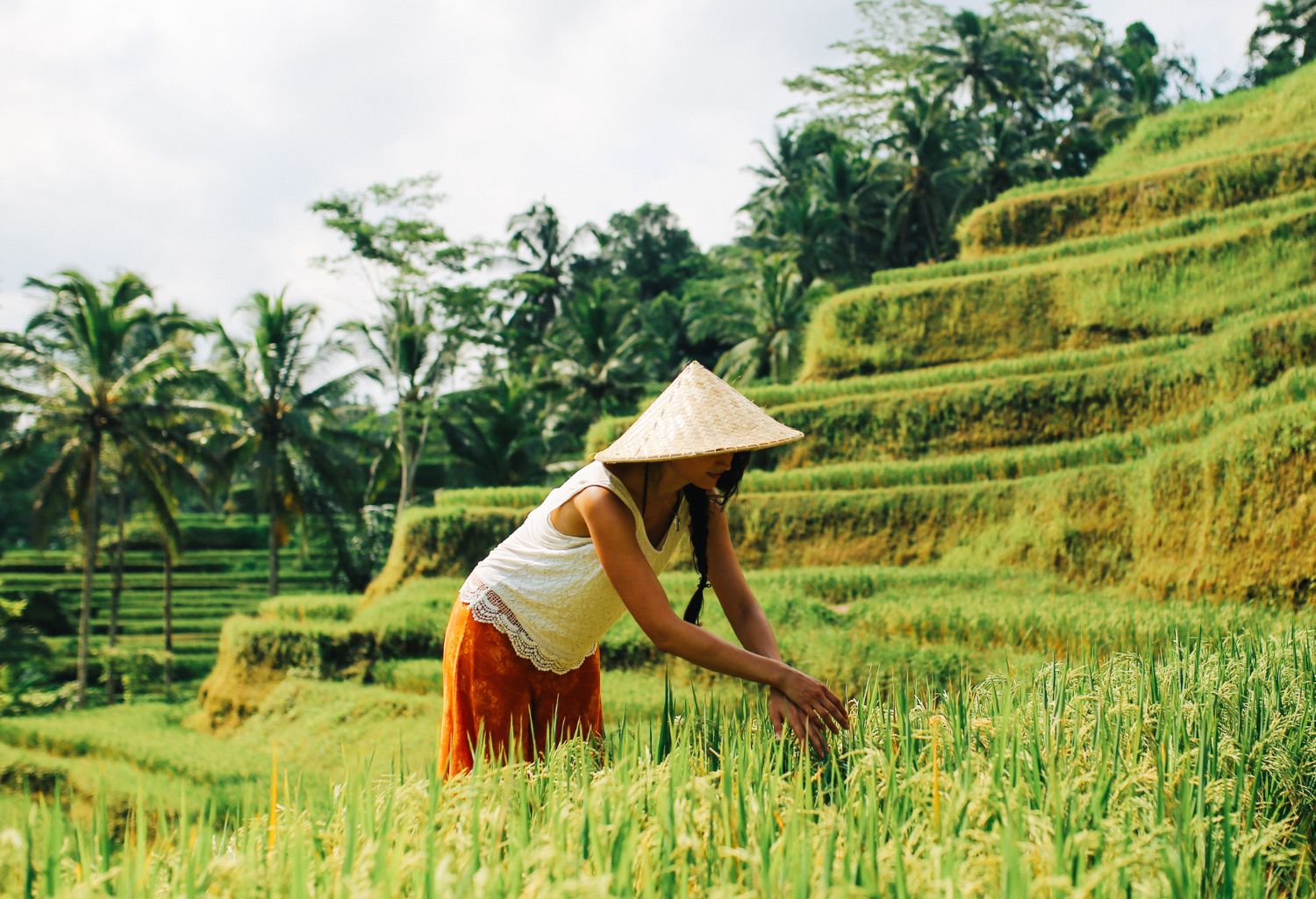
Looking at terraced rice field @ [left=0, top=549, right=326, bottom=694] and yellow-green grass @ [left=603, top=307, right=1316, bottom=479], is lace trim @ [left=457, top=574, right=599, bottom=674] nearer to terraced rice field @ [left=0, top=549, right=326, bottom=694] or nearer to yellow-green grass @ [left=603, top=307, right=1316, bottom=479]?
yellow-green grass @ [left=603, top=307, right=1316, bottom=479]

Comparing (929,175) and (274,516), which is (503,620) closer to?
(274,516)

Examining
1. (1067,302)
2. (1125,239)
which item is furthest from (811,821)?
(1125,239)

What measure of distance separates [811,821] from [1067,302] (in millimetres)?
10610

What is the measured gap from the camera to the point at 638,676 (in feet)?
27.5

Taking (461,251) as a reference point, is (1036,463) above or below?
below

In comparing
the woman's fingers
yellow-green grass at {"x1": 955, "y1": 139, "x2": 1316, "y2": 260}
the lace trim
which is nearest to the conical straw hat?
the lace trim

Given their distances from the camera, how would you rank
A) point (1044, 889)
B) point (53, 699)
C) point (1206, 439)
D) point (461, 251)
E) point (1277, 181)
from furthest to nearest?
point (461, 251), point (53, 699), point (1277, 181), point (1206, 439), point (1044, 889)

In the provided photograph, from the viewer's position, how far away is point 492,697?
223cm

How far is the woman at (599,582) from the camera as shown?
1.98 m

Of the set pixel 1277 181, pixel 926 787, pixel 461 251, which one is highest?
pixel 461 251

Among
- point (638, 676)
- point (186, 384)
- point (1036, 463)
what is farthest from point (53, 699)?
point (1036, 463)

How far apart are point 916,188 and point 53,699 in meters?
20.4

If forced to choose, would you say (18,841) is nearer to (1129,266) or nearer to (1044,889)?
(1044,889)

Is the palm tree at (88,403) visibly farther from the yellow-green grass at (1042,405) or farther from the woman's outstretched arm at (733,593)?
the woman's outstretched arm at (733,593)
